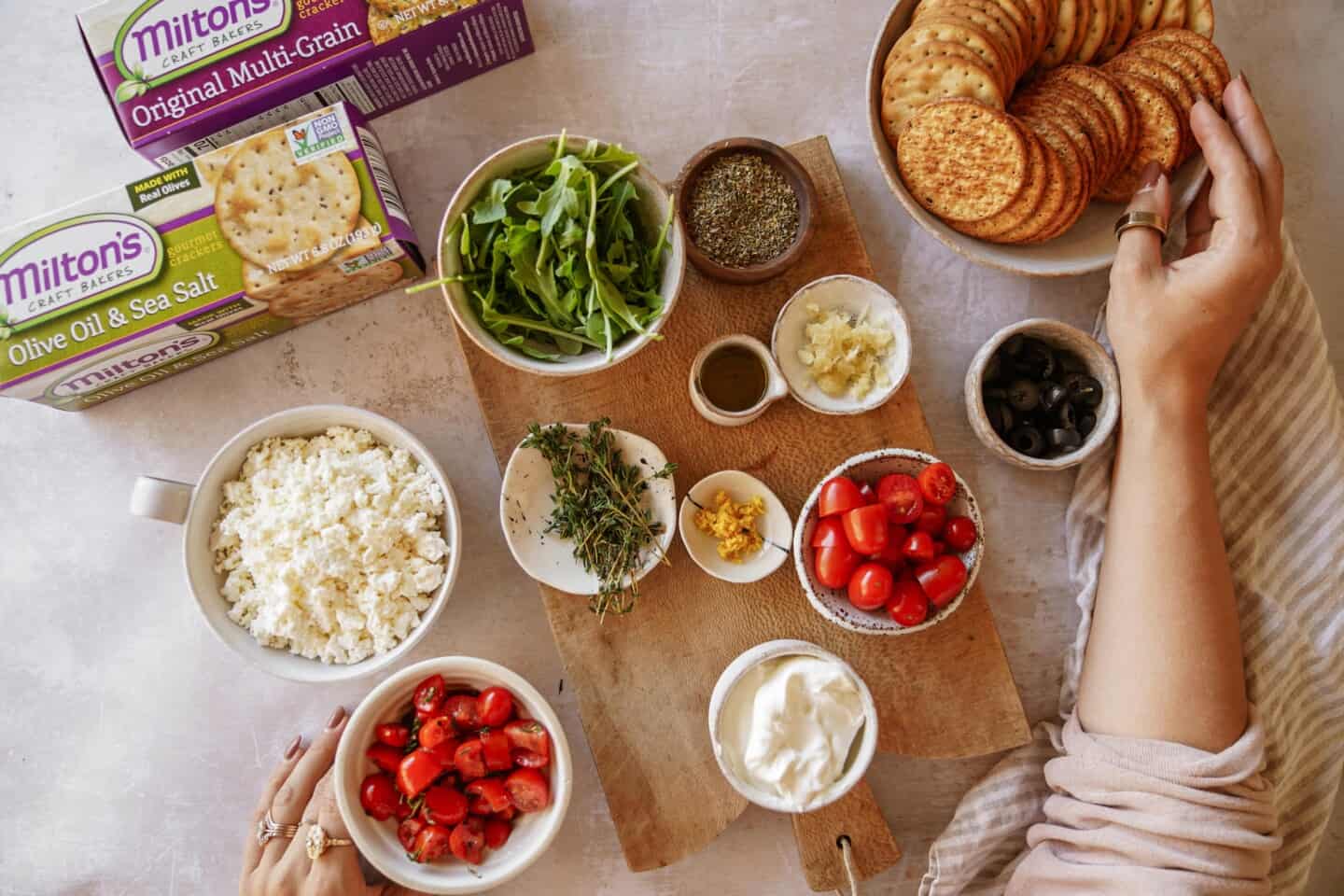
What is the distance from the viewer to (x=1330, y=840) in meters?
1.79

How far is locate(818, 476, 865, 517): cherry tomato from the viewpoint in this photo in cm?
142

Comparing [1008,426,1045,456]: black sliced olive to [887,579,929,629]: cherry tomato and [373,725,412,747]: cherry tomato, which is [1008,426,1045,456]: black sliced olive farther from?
[373,725,412,747]: cherry tomato

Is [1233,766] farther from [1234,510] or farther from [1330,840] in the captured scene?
[1330,840]

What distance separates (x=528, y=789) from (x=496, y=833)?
10cm

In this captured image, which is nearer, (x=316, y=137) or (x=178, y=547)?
(x=316, y=137)

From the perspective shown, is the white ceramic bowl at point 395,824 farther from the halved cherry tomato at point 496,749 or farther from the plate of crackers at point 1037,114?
the plate of crackers at point 1037,114

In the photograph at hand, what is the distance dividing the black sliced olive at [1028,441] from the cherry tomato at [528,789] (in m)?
1.00

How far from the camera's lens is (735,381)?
1583 millimetres

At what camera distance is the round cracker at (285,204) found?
141 cm

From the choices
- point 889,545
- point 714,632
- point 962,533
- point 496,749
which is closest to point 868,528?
point 889,545

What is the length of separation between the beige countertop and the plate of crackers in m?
0.22

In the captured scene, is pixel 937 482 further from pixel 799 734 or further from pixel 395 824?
pixel 395 824

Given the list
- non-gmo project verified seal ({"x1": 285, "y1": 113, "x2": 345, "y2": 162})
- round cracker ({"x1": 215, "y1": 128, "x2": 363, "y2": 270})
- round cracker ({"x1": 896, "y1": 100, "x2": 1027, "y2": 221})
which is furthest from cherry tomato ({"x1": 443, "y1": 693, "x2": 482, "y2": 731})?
round cracker ({"x1": 896, "y1": 100, "x2": 1027, "y2": 221})

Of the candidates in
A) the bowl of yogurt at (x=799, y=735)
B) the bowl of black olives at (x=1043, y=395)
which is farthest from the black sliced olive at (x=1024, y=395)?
the bowl of yogurt at (x=799, y=735)
